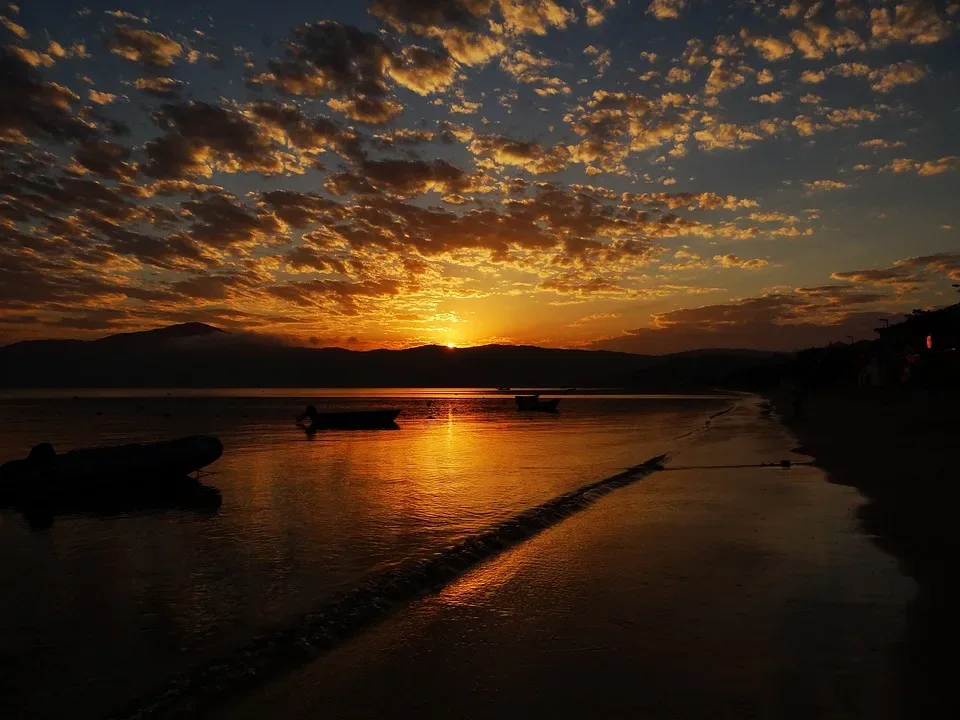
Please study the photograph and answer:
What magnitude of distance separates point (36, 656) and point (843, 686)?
11.2m

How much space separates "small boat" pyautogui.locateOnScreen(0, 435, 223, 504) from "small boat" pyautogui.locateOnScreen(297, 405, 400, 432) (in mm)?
39561

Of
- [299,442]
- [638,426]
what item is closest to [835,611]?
[299,442]

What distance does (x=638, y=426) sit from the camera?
201 feet

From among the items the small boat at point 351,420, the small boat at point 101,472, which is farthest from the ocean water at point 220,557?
the small boat at point 351,420

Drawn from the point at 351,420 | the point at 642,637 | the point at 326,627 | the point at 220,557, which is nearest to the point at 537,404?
the point at 351,420

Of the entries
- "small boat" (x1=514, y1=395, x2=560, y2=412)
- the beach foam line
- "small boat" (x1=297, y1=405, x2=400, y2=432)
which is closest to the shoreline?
the beach foam line

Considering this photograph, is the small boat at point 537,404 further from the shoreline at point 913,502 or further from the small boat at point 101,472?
the small boat at point 101,472

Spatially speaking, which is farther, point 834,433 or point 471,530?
point 834,433

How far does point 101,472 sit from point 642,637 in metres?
25.1

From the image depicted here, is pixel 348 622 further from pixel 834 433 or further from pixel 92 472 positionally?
pixel 834 433

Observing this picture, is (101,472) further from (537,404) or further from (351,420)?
(537,404)

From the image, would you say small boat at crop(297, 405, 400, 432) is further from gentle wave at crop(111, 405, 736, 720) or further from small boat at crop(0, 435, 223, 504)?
gentle wave at crop(111, 405, 736, 720)

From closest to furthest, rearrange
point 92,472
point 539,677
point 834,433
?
point 539,677, point 92,472, point 834,433

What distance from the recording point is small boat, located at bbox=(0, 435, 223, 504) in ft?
80.9
